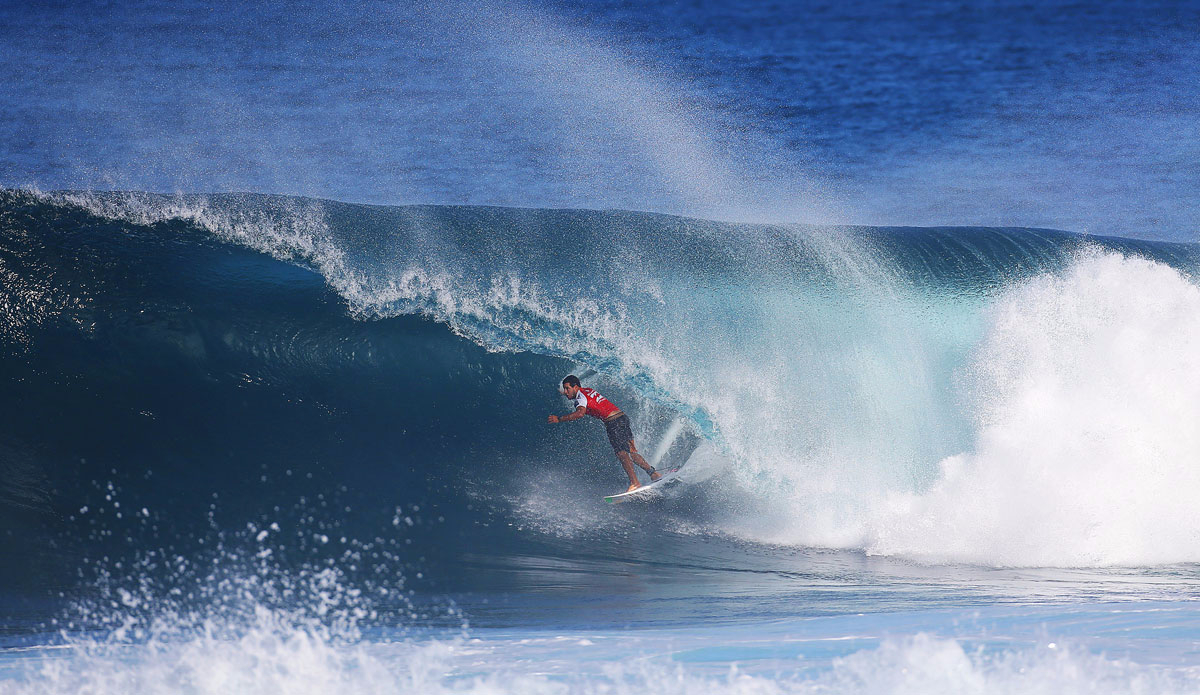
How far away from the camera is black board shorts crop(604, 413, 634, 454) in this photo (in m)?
6.80

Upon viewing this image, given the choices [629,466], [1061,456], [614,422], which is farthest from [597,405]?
[1061,456]

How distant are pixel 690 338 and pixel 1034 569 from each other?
309 centimetres

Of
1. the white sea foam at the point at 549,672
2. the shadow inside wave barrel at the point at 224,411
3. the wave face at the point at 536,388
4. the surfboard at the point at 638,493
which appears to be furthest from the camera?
the surfboard at the point at 638,493

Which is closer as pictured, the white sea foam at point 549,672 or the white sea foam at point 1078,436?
the white sea foam at point 549,672

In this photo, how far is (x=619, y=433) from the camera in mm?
6797

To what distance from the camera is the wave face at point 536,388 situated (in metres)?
6.31

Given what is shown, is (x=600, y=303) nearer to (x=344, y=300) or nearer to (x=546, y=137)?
(x=344, y=300)

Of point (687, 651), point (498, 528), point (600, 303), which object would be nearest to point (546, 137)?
point (600, 303)

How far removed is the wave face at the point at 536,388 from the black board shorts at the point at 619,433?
1.11 ft

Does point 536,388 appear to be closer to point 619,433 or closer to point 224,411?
point 619,433

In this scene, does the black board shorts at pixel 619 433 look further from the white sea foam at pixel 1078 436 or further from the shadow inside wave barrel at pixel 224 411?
the white sea foam at pixel 1078 436

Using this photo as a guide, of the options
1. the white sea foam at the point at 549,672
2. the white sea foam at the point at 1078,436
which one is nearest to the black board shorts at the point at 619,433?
the white sea foam at the point at 1078,436

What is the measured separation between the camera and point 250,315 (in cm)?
767

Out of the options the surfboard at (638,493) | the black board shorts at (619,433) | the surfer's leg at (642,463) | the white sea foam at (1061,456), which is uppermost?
the white sea foam at (1061,456)
